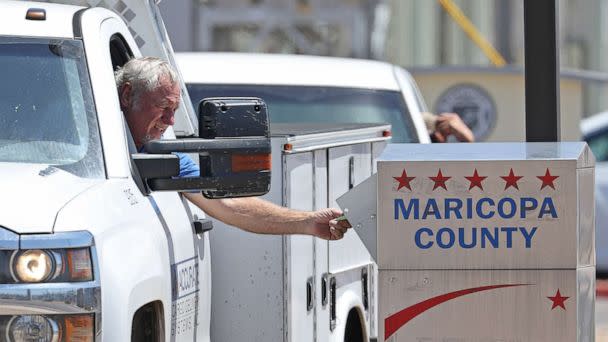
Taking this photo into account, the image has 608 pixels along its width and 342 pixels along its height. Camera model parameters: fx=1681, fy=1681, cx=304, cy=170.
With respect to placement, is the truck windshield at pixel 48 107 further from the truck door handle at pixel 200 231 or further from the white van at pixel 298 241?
the white van at pixel 298 241

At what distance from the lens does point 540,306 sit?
5008 mm

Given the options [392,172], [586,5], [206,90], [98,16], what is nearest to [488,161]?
[392,172]

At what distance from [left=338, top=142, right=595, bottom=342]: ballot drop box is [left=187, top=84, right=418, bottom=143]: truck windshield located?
3.79m

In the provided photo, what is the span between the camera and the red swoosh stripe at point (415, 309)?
5047 millimetres

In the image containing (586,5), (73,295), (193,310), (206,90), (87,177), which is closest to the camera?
(73,295)

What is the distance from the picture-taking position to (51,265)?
4.39 meters

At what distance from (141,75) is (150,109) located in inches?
4.7

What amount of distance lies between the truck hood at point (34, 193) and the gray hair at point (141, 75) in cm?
76

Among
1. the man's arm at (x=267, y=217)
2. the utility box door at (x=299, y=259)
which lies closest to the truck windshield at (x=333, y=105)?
the utility box door at (x=299, y=259)

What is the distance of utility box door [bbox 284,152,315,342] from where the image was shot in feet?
19.9

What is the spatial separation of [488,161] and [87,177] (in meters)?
1.20

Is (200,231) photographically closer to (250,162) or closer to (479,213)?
(250,162)

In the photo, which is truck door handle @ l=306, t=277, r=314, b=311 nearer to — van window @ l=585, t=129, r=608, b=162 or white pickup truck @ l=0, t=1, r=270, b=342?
white pickup truck @ l=0, t=1, r=270, b=342

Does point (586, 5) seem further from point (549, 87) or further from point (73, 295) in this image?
point (73, 295)
